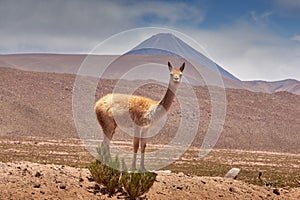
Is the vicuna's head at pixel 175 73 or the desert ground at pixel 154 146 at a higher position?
the vicuna's head at pixel 175 73

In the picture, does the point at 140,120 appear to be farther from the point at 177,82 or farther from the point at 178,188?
the point at 178,188

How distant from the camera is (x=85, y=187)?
48.4 ft

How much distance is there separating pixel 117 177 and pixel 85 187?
40.9 inches

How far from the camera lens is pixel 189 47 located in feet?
45.3

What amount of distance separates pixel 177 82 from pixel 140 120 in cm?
162

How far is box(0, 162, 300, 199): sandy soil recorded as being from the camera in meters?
13.4

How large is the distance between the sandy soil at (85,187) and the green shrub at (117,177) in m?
0.35

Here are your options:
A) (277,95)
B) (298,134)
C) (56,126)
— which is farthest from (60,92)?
(277,95)

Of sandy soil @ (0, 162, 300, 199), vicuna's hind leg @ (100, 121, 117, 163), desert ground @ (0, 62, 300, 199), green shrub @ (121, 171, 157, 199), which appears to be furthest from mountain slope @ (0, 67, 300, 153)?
green shrub @ (121, 171, 157, 199)

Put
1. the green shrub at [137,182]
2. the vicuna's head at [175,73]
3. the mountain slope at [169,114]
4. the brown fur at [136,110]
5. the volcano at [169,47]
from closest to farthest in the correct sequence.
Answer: the volcano at [169,47] → the green shrub at [137,182] → the vicuna's head at [175,73] → the brown fur at [136,110] → the mountain slope at [169,114]

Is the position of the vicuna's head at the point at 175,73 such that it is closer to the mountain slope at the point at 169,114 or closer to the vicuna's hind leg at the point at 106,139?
the vicuna's hind leg at the point at 106,139

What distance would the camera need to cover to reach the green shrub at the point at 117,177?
14.2m

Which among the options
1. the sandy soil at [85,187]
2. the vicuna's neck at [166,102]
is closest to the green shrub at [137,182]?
the sandy soil at [85,187]

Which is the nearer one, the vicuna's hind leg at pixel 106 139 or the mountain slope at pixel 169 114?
the vicuna's hind leg at pixel 106 139
